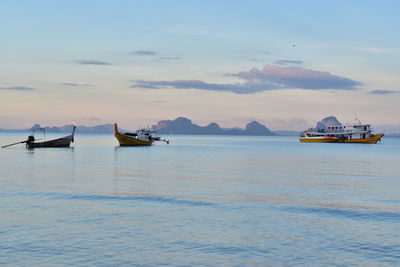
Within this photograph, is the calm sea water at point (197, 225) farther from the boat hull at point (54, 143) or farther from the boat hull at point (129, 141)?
the boat hull at point (129, 141)

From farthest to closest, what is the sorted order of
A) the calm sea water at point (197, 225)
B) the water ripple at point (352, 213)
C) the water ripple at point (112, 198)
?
the water ripple at point (112, 198) < the water ripple at point (352, 213) < the calm sea water at point (197, 225)

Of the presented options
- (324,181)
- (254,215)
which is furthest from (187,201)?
(324,181)

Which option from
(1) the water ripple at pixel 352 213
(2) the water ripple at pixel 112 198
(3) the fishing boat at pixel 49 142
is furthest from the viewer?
(3) the fishing boat at pixel 49 142

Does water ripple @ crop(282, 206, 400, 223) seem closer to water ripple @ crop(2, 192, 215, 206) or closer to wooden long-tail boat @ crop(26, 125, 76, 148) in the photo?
water ripple @ crop(2, 192, 215, 206)

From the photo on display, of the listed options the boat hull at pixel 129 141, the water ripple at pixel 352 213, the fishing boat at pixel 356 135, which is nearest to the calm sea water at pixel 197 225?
the water ripple at pixel 352 213

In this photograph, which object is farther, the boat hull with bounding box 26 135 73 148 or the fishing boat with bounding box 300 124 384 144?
the fishing boat with bounding box 300 124 384 144

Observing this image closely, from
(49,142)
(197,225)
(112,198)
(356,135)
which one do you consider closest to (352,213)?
(197,225)

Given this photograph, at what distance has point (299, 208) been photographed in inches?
1012

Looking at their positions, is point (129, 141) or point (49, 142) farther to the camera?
point (129, 141)

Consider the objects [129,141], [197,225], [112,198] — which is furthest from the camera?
[129,141]

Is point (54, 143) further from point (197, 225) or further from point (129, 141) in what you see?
point (197, 225)

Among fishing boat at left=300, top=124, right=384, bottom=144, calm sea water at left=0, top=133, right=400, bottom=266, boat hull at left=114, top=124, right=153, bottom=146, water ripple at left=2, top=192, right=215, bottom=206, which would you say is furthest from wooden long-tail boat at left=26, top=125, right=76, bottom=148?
fishing boat at left=300, top=124, right=384, bottom=144

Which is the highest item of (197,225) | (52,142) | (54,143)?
(52,142)

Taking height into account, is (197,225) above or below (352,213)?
above
